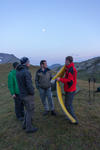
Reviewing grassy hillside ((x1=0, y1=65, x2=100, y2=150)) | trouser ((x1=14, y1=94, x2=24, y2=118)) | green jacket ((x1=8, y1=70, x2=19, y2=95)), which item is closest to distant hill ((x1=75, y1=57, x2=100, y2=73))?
grassy hillside ((x1=0, y1=65, x2=100, y2=150))

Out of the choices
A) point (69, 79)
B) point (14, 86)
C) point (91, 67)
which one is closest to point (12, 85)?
point (14, 86)

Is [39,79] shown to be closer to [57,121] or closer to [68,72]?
[68,72]

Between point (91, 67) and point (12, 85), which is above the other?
point (91, 67)

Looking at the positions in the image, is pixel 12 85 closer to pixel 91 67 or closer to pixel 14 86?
pixel 14 86

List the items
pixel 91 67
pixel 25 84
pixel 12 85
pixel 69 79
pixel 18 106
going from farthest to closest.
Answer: pixel 91 67 < pixel 18 106 < pixel 12 85 < pixel 69 79 < pixel 25 84

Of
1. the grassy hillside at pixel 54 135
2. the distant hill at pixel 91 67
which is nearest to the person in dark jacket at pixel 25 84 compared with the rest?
the grassy hillside at pixel 54 135

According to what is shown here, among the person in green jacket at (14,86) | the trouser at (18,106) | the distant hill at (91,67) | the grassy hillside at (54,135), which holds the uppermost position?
the distant hill at (91,67)

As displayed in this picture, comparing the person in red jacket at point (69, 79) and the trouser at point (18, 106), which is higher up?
the person in red jacket at point (69, 79)

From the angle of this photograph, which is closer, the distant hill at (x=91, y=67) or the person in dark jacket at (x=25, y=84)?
the person in dark jacket at (x=25, y=84)

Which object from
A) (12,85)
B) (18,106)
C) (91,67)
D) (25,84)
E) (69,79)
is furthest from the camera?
(91,67)

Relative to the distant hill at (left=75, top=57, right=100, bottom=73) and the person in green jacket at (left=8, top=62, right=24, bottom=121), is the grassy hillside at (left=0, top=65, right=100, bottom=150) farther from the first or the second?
the distant hill at (left=75, top=57, right=100, bottom=73)

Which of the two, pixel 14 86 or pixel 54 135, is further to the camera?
pixel 14 86

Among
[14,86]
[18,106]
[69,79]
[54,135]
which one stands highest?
[69,79]

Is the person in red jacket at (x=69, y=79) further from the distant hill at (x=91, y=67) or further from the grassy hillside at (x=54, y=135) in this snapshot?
the distant hill at (x=91, y=67)
